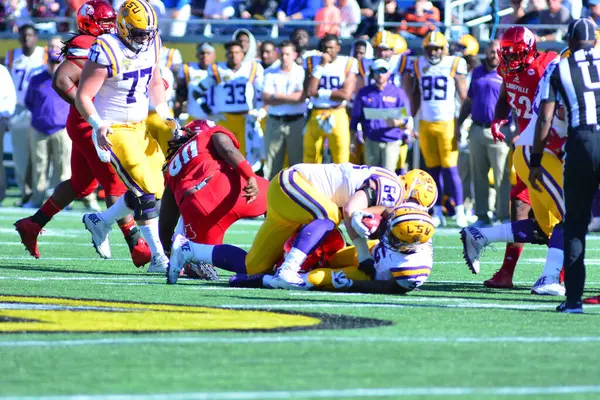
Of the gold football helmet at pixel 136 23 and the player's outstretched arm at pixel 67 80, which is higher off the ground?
the gold football helmet at pixel 136 23

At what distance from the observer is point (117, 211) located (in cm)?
970

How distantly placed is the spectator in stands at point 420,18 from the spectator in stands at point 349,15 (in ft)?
2.75

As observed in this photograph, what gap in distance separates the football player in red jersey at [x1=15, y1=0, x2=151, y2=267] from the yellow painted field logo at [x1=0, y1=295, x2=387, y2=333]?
2.58 meters

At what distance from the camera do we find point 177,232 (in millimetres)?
9320

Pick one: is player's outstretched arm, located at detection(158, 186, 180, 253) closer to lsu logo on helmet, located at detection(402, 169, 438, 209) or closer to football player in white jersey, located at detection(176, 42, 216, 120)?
lsu logo on helmet, located at detection(402, 169, 438, 209)

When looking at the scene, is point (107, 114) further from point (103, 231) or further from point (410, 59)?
point (410, 59)

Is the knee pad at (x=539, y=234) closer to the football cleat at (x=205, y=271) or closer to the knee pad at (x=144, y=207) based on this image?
the football cleat at (x=205, y=271)

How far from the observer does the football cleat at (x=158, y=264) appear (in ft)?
31.0

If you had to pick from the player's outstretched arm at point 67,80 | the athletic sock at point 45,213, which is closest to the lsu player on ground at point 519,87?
the player's outstretched arm at point 67,80

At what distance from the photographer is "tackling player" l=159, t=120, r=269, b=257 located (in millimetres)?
9109

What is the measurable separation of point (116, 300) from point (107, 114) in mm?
2452

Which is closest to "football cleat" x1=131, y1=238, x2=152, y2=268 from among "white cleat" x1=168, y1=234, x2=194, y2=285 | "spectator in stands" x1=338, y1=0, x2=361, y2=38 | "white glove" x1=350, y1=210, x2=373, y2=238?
"white cleat" x1=168, y1=234, x2=194, y2=285

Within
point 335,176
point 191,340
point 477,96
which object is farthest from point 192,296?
point 477,96

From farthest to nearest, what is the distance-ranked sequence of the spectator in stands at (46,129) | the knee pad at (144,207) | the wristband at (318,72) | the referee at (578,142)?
the spectator in stands at (46,129) < the wristband at (318,72) < the knee pad at (144,207) < the referee at (578,142)
